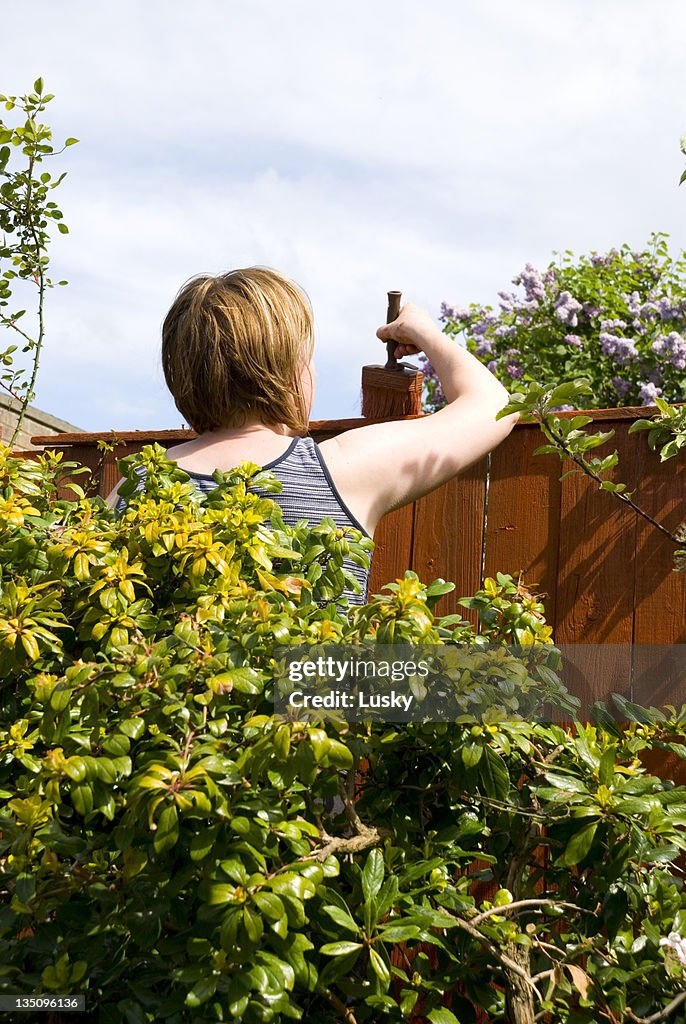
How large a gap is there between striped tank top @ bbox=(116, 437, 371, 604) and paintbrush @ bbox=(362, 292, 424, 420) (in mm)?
750

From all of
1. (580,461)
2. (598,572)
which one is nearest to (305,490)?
(580,461)

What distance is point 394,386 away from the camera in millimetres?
2984

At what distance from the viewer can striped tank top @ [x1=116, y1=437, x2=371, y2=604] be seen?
85.7 inches

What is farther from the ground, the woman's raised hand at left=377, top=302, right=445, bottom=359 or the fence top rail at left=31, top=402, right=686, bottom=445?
the woman's raised hand at left=377, top=302, right=445, bottom=359

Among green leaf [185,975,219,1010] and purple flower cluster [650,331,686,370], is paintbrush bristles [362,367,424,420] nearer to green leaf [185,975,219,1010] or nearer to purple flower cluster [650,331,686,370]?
green leaf [185,975,219,1010]

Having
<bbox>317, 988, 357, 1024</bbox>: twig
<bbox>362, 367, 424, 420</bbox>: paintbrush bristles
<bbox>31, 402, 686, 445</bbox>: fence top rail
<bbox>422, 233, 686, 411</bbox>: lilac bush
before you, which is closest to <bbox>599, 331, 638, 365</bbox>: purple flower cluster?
<bbox>422, 233, 686, 411</bbox>: lilac bush

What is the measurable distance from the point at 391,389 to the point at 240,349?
0.81 meters

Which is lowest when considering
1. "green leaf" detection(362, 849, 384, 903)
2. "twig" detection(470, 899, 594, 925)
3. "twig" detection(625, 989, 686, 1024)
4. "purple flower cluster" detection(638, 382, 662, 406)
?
"twig" detection(625, 989, 686, 1024)

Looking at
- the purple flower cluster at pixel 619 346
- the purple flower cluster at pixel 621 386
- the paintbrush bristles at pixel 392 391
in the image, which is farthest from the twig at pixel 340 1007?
the purple flower cluster at pixel 621 386

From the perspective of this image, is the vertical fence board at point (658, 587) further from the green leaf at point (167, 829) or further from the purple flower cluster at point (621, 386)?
the purple flower cluster at point (621, 386)

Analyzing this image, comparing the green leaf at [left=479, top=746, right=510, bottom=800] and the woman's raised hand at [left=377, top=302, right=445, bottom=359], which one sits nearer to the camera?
the green leaf at [left=479, top=746, right=510, bottom=800]

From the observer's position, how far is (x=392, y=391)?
9.86 ft

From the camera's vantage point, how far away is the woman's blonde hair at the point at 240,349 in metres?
2.29
